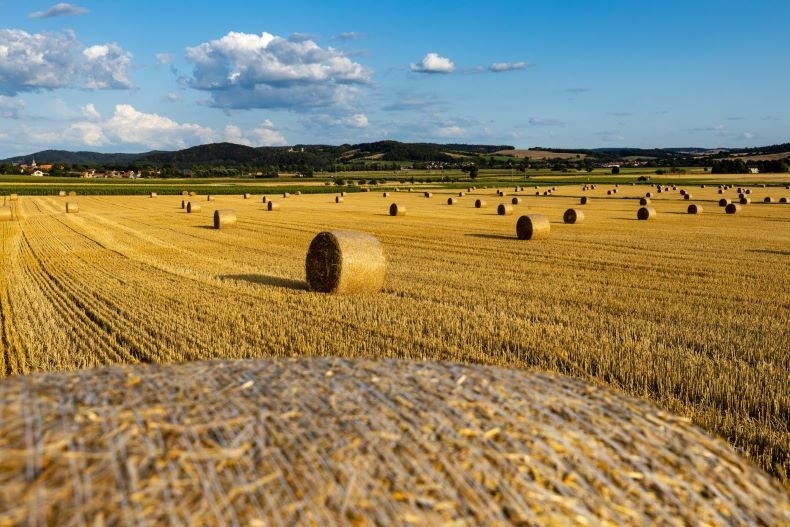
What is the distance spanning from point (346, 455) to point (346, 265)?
11.2 meters

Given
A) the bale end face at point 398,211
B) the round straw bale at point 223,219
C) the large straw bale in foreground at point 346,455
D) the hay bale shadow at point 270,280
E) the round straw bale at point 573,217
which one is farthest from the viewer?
the bale end face at point 398,211

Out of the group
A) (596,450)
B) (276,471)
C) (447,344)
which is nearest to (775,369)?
(447,344)

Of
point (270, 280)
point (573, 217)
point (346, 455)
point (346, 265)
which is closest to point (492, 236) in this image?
point (573, 217)

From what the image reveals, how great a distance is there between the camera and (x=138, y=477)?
2.63 m

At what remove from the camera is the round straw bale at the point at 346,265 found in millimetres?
14148

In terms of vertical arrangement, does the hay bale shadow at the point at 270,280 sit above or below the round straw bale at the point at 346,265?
below

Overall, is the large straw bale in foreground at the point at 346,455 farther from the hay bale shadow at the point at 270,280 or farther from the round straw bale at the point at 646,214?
the round straw bale at the point at 646,214

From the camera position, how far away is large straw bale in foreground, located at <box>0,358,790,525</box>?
8.55 feet

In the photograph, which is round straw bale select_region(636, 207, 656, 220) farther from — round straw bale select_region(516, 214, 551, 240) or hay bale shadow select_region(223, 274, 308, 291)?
hay bale shadow select_region(223, 274, 308, 291)

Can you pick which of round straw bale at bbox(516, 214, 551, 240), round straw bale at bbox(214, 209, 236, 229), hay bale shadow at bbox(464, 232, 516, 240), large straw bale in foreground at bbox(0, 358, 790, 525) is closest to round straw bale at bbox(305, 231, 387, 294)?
large straw bale in foreground at bbox(0, 358, 790, 525)

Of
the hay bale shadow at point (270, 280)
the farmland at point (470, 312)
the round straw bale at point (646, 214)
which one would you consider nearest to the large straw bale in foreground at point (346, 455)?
the farmland at point (470, 312)

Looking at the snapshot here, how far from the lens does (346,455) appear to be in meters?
2.96

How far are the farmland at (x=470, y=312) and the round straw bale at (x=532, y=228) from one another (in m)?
1.03

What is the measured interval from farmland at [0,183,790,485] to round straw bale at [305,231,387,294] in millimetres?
384
